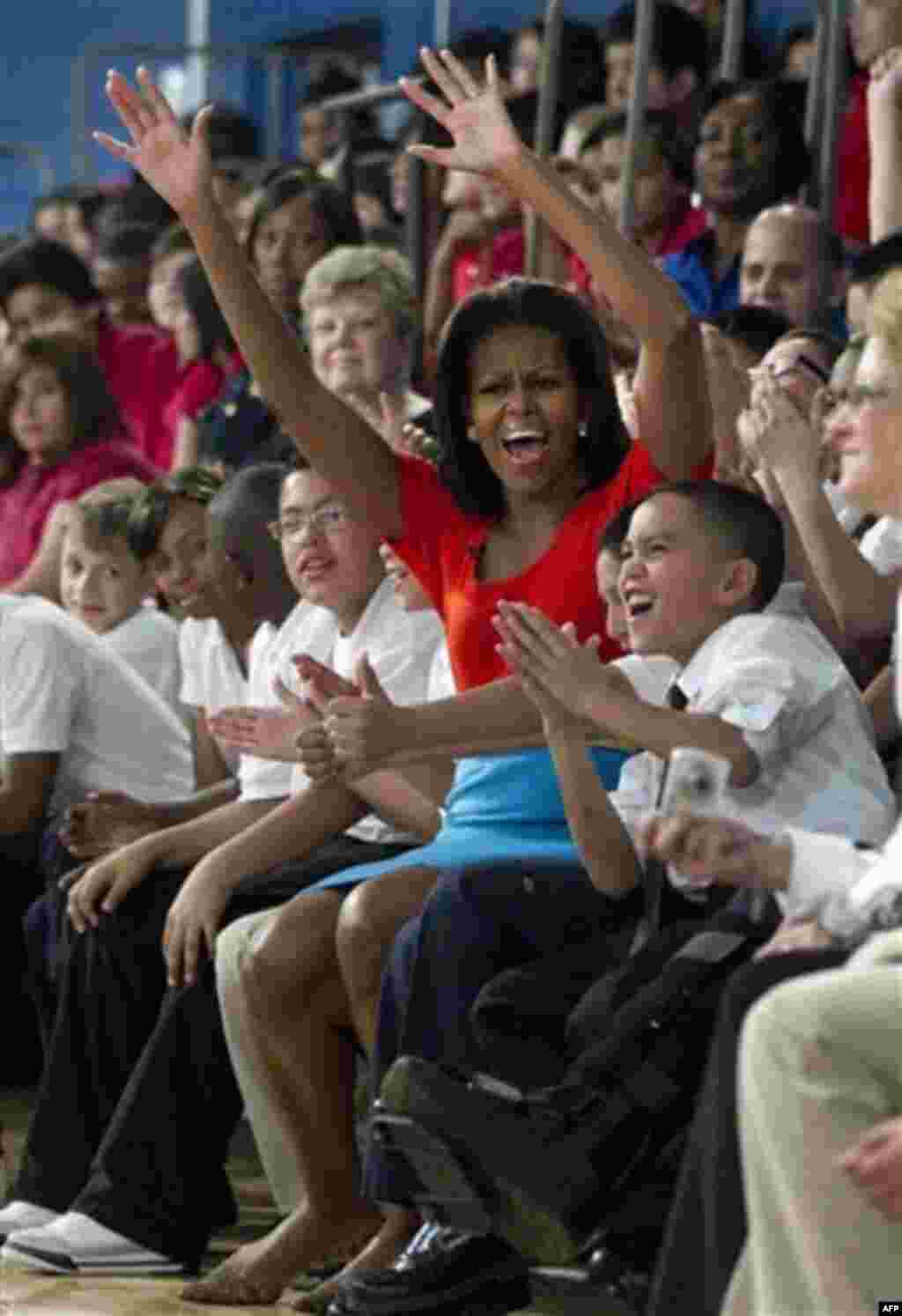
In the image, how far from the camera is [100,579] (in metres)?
6.23

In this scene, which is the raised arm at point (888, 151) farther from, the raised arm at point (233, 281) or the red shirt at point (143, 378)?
the red shirt at point (143, 378)

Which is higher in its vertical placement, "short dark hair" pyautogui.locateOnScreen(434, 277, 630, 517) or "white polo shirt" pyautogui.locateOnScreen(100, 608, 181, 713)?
"short dark hair" pyautogui.locateOnScreen(434, 277, 630, 517)

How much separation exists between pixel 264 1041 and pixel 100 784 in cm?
133

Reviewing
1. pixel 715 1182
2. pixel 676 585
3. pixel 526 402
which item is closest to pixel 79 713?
pixel 526 402

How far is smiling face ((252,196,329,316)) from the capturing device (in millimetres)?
7156

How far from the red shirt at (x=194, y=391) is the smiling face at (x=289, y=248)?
1.89ft

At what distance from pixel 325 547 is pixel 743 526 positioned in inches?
39.4

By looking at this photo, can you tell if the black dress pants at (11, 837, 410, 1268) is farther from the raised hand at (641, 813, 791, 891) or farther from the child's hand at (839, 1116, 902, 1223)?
the child's hand at (839, 1116, 902, 1223)

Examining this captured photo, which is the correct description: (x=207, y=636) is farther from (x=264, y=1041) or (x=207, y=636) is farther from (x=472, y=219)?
(x=472, y=219)

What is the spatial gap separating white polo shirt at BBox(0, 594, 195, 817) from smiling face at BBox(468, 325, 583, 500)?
57.2 inches

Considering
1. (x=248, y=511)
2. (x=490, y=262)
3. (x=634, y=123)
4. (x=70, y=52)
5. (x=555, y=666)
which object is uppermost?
(x=70, y=52)

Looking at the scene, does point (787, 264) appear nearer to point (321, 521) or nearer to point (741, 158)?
point (741, 158)

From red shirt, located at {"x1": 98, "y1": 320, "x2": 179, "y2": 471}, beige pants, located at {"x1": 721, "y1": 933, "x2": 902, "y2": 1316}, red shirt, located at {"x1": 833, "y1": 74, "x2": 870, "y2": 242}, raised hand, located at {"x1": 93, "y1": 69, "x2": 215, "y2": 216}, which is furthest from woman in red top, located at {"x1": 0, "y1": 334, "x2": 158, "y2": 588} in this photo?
beige pants, located at {"x1": 721, "y1": 933, "x2": 902, "y2": 1316}

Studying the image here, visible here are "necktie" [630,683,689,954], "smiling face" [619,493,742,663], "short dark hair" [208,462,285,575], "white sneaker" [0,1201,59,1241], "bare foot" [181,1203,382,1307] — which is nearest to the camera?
"necktie" [630,683,689,954]
